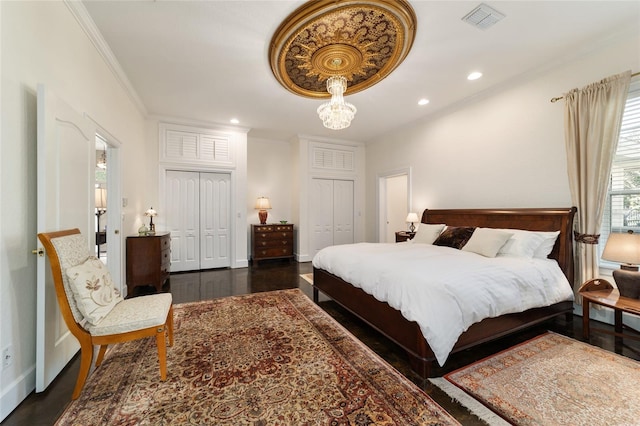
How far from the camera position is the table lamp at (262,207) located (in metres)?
5.60

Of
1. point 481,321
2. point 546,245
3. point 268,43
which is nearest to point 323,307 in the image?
point 481,321

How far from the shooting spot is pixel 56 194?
174cm

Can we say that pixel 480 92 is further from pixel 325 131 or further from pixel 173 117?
pixel 173 117

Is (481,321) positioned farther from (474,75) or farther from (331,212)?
(331,212)

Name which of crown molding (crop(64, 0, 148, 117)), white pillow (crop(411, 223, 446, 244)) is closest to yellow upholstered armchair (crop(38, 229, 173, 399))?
crown molding (crop(64, 0, 148, 117))

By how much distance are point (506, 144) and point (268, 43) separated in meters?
3.28

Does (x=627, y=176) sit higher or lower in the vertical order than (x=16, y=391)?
higher

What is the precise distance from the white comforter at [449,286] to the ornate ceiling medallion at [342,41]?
2.14 metres

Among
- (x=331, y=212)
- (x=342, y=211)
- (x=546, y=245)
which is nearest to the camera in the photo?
(x=546, y=245)

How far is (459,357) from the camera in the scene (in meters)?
2.03

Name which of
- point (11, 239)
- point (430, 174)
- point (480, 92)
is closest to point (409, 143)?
point (430, 174)

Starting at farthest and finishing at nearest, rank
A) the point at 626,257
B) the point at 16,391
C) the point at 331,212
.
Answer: the point at 331,212 < the point at 626,257 < the point at 16,391

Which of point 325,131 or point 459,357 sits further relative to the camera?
point 325,131

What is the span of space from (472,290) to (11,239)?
117 inches
